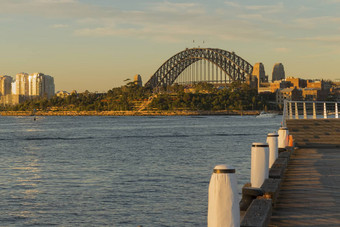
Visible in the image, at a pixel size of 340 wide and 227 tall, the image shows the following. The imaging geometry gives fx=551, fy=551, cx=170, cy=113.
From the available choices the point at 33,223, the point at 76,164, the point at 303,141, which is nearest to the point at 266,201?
the point at 33,223

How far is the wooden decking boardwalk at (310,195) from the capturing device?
9039mm

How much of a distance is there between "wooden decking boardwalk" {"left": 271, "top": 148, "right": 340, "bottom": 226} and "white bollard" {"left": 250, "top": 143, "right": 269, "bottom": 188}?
56 centimetres

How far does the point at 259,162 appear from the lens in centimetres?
1077

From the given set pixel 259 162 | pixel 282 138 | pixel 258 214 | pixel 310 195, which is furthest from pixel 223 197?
pixel 282 138

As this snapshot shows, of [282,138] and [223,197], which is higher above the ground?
[223,197]

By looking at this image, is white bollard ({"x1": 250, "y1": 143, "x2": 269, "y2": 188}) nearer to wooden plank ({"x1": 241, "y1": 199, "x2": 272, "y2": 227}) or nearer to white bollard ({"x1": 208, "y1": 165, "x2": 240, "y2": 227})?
wooden plank ({"x1": 241, "y1": 199, "x2": 272, "y2": 227})

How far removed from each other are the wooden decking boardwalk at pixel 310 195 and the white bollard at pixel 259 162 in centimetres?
56

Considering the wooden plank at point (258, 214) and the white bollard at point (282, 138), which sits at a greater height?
the white bollard at point (282, 138)

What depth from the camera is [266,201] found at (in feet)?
28.8

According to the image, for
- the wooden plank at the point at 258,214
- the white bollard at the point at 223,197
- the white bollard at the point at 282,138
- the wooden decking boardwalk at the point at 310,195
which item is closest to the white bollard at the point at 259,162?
the wooden decking boardwalk at the point at 310,195

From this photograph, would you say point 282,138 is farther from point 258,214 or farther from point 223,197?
point 223,197

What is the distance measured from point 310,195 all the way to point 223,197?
210 inches

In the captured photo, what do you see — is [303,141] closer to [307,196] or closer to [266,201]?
[307,196]

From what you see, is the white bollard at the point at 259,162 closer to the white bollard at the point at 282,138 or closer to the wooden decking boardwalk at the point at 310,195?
the wooden decking boardwalk at the point at 310,195
